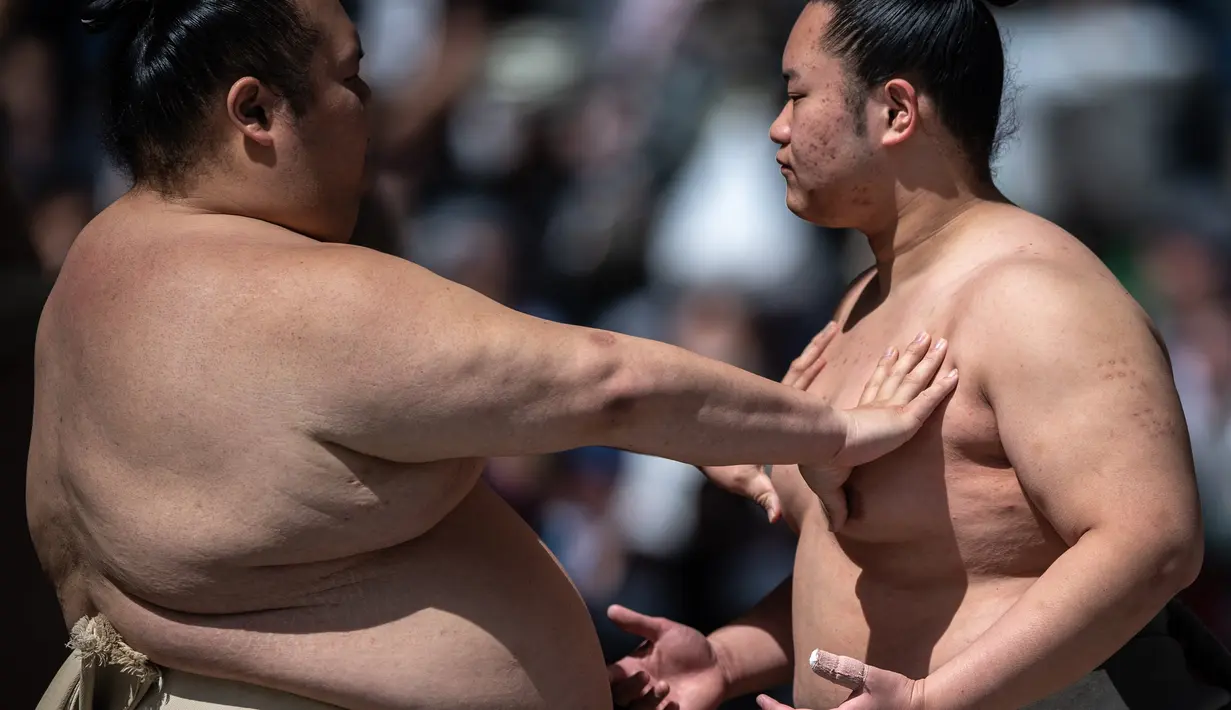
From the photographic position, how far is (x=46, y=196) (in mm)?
3768

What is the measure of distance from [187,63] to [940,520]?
121 centimetres

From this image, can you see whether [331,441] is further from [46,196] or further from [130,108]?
[46,196]

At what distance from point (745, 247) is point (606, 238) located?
44 cm

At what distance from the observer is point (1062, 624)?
1.58m

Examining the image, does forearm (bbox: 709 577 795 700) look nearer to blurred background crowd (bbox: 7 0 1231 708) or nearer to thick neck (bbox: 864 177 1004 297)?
thick neck (bbox: 864 177 1004 297)

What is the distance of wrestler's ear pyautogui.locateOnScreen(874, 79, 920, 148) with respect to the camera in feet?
6.24

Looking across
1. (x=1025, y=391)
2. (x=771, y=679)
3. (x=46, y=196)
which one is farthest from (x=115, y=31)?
(x=46, y=196)

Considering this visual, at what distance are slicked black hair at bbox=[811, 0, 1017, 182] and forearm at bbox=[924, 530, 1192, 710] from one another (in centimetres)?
69

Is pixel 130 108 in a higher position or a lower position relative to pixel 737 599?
higher

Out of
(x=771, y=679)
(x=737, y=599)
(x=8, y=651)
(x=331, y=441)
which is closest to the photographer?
(x=331, y=441)

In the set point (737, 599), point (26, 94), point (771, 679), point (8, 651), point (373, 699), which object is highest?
point (373, 699)

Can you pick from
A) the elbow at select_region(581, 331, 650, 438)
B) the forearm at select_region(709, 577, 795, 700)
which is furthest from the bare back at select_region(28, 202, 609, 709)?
the forearm at select_region(709, 577, 795, 700)

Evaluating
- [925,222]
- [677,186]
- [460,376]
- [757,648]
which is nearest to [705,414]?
[460,376]

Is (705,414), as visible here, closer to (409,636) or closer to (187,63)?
(409,636)
